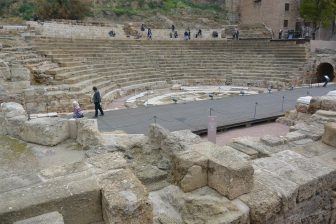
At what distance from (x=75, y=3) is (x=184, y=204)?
2783 cm

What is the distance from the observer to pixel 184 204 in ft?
12.2

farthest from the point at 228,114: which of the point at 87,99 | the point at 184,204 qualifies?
the point at 184,204

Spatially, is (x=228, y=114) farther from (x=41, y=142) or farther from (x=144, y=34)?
(x=144, y=34)

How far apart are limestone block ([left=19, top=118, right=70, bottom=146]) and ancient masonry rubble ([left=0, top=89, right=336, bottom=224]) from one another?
0.02 m

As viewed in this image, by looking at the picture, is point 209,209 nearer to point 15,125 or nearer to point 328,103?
point 15,125

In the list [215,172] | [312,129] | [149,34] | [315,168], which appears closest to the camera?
[215,172]

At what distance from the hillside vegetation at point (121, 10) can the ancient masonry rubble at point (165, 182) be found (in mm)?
23765

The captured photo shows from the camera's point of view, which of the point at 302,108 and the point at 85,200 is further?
the point at 302,108

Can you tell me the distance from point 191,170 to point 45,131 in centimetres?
270

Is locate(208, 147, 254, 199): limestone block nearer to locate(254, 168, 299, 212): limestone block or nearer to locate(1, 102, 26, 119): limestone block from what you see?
locate(254, 168, 299, 212): limestone block

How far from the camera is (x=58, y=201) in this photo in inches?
113

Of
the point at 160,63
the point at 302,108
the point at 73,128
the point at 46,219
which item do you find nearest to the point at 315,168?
the point at 46,219

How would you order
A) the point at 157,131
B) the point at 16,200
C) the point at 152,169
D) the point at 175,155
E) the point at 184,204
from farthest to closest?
the point at 157,131
the point at 152,169
the point at 175,155
the point at 184,204
the point at 16,200

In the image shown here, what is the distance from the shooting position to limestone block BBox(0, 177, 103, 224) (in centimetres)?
276
